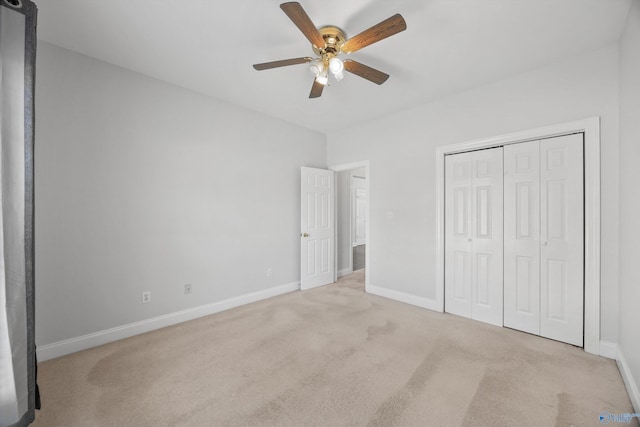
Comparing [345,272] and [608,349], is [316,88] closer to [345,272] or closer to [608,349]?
[608,349]

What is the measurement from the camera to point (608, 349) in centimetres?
229

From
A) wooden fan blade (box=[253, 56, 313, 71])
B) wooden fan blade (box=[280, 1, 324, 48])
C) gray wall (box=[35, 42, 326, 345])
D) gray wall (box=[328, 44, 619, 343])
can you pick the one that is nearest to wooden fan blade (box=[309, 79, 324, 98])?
wooden fan blade (box=[253, 56, 313, 71])

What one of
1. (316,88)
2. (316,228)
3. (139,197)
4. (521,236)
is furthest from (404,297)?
(139,197)

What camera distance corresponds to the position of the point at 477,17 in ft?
6.55

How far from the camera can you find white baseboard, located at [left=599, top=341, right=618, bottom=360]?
227cm

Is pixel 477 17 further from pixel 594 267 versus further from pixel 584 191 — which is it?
pixel 594 267

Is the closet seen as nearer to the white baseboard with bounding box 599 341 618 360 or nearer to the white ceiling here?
the white baseboard with bounding box 599 341 618 360

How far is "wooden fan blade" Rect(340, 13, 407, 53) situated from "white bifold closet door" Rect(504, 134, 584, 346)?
6.56 feet

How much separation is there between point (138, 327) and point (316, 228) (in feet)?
8.93

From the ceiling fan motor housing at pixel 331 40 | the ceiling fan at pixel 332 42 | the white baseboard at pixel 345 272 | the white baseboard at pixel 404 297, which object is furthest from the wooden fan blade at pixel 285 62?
the white baseboard at pixel 345 272

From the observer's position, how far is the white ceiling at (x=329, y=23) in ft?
6.24

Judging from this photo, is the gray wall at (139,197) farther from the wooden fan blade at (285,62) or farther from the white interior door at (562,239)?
the white interior door at (562,239)

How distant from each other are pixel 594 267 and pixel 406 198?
196 cm

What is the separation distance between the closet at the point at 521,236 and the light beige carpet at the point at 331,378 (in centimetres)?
28
